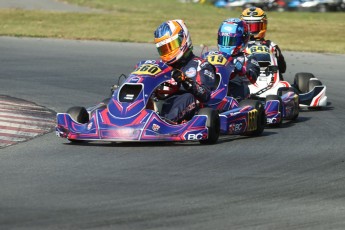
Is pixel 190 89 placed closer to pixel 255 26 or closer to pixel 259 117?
pixel 259 117

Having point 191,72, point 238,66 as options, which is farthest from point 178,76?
point 238,66

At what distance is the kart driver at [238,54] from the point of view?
10.5 m

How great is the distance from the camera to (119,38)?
829 inches

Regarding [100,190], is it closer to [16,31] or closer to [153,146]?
[153,146]

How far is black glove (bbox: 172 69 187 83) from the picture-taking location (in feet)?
29.3

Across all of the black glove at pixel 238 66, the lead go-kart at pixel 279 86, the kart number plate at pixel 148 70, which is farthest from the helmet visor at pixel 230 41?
the kart number plate at pixel 148 70

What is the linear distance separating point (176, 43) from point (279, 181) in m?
2.78

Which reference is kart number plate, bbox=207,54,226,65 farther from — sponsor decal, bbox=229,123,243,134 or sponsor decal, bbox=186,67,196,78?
sponsor decal, bbox=229,123,243,134

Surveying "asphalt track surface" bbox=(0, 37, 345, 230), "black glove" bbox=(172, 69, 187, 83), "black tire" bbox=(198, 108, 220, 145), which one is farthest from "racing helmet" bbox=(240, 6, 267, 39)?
"black tire" bbox=(198, 108, 220, 145)

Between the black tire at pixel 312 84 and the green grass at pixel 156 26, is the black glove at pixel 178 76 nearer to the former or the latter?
the black tire at pixel 312 84

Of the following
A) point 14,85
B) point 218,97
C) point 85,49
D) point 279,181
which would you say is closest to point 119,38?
point 85,49

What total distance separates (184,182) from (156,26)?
1714cm

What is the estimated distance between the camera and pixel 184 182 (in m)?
6.86

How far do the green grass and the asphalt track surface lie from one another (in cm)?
969
